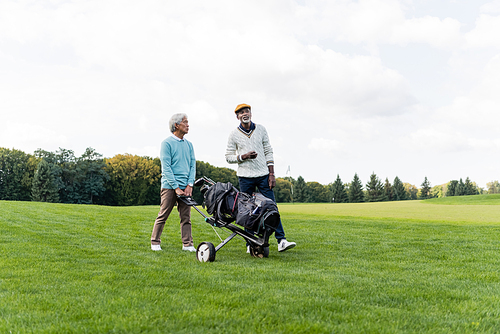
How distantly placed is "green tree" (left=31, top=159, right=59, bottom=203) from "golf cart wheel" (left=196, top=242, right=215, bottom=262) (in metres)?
58.5

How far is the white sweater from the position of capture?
600 cm

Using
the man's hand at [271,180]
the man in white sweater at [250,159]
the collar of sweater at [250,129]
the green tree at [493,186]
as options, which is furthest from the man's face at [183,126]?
the green tree at [493,186]

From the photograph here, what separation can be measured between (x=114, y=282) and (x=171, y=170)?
255cm

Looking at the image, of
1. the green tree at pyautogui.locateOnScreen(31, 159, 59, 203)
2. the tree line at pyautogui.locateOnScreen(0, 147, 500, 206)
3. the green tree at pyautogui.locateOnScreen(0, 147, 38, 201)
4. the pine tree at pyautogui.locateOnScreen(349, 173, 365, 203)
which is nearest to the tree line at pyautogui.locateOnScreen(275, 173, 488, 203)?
the pine tree at pyautogui.locateOnScreen(349, 173, 365, 203)

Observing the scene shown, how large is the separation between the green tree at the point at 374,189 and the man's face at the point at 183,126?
257 ft

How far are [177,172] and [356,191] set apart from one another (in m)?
76.0

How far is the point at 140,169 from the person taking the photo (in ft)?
206

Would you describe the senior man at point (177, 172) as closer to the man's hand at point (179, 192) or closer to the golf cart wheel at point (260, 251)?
the man's hand at point (179, 192)

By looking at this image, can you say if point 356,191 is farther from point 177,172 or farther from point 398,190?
point 177,172

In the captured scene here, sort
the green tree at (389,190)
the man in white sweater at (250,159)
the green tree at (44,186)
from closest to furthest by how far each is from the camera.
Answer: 1. the man in white sweater at (250,159)
2. the green tree at (44,186)
3. the green tree at (389,190)

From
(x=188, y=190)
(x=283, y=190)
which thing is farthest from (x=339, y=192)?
(x=188, y=190)

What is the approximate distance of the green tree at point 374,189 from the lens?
3147 inches

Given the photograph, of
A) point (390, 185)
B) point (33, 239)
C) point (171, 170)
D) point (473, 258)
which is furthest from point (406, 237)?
point (390, 185)

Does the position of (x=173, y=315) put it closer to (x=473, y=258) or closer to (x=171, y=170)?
(x=171, y=170)
